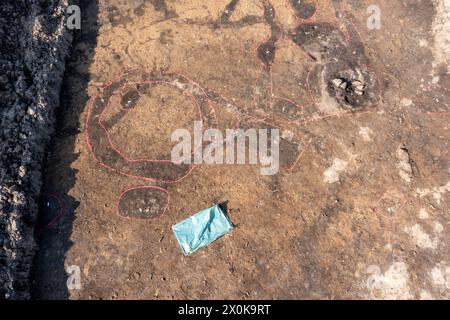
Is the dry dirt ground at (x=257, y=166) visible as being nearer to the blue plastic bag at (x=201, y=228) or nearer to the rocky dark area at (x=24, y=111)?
the blue plastic bag at (x=201, y=228)

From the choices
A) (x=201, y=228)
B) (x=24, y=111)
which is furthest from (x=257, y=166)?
(x=24, y=111)

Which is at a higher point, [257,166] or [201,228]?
[257,166]

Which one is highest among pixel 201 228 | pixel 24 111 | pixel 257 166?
pixel 24 111

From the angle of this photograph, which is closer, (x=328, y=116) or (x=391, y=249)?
(x=391, y=249)

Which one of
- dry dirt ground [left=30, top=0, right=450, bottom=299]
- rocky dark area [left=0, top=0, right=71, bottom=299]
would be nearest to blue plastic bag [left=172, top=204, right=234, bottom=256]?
dry dirt ground [left=30, top=0, right=450, bottom=299]

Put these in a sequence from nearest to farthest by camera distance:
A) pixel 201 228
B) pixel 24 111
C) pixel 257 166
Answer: pixel 201 228 < pixel 24 111 < pixel 257 166

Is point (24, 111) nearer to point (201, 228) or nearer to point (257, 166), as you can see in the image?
point (201, 228)

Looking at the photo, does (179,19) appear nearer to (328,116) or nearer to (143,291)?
(328,116)
